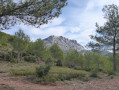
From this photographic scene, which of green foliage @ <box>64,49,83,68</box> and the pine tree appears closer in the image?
the pine tree

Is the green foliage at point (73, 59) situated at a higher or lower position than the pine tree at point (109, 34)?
lower

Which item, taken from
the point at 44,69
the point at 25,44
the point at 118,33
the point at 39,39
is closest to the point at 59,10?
the point at 44,69

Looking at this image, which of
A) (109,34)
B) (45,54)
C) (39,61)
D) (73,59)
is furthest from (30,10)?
(73,59)

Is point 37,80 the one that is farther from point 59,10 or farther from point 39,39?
point 39,39

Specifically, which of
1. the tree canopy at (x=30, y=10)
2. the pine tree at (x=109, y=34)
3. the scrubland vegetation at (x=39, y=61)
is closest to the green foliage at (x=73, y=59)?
the scrubland vegetation at (x=39, y=61)

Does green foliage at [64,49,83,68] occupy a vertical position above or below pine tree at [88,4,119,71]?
below

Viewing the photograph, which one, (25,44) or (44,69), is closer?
(44,69)

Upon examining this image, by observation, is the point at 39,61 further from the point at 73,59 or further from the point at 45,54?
the point at 73,59

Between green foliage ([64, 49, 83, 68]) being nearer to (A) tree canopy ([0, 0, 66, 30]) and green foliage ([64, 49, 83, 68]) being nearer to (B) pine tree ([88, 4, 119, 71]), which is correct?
(B) pine tree ([88, 4, 119, 71])

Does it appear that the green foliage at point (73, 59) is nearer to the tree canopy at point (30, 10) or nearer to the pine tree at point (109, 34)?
the pine tree at point (109, 34)

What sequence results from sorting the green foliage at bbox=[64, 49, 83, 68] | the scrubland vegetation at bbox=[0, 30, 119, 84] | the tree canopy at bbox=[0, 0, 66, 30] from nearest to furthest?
the tree canopy at bbox=[0, 0, 66, 30], the scrubland vegetation at bbox=[0, 30, 119, 84], the green foliage at bbox=[64, 49, 83, 68]

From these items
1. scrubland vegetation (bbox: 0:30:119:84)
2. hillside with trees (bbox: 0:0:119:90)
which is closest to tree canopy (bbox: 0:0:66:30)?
hillside with trees (bbox: 0:0:119:90)

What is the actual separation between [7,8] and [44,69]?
462 cm

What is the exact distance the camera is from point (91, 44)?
13.7 metres
